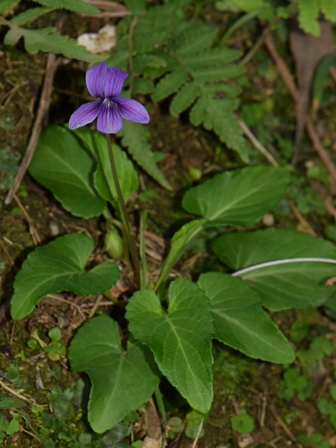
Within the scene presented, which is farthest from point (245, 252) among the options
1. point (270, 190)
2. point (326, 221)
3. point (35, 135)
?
point (35, 135)

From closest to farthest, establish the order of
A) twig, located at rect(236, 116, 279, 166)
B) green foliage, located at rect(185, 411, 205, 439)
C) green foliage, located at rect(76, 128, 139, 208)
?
green foliage, located at rect(185, 411, 205, 439), green foliage, located at rect(76, 128, 139, 208), twig, located at rect(236, 116, 279, 166)

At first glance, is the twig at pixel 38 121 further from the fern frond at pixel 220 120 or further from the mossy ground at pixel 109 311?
the fern frond at pixel 220 120

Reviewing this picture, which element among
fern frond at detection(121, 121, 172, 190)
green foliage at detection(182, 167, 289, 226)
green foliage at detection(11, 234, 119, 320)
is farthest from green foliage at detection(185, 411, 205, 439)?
fern frond at detection(121, 121, 172, 190)

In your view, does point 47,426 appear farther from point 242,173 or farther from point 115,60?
→ point 115,60

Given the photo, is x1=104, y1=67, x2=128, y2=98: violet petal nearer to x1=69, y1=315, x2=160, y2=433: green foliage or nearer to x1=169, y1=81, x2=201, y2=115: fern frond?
x1=69, y1=315, x2=160, y2=433: green foliage

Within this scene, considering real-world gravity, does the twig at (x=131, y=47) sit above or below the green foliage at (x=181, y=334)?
above

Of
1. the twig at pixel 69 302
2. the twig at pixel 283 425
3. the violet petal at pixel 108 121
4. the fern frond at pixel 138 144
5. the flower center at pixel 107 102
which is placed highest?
the flower center at pixel 107 102

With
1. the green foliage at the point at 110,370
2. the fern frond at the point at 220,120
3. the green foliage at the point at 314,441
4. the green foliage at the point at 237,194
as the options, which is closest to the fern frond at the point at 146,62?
the fern frond at the point at 220,120
